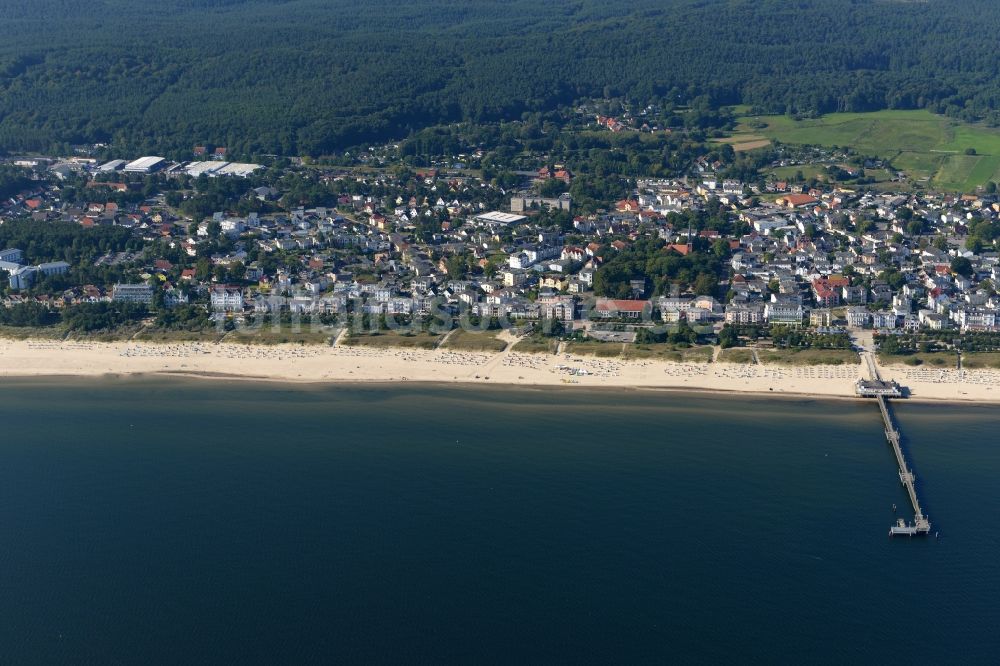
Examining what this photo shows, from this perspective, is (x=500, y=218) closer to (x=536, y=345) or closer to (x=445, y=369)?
(x=536, y=345)

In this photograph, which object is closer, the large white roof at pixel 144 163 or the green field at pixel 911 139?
the green field at pixel 911 139

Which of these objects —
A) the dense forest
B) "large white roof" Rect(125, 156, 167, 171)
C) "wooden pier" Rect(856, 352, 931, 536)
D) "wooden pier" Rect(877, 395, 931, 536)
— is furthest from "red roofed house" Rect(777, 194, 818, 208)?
"large white roof" Rect(125, 156, 167, 171)

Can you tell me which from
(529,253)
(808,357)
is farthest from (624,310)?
(529,253)

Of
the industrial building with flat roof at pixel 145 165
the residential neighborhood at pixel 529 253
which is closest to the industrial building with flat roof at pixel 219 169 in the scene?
the residential neighborhood at pixel 529 253

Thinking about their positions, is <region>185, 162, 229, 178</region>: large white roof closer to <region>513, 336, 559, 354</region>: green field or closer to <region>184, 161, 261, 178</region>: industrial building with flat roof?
<region>184, 161, 261, 178</region>: industrial building with flat roof

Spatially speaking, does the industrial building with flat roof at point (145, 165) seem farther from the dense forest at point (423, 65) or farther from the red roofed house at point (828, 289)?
the red roofed house at point (828, 289)
